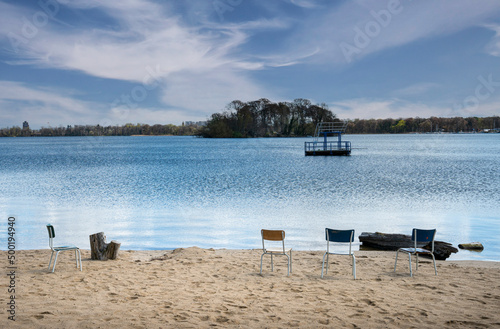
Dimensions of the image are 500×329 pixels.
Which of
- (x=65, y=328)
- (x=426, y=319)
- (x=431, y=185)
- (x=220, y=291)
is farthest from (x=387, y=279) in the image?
(x=431, y=185)

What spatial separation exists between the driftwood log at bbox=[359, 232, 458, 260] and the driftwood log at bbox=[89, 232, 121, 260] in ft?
21.3

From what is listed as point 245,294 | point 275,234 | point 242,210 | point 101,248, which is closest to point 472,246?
point 275,234

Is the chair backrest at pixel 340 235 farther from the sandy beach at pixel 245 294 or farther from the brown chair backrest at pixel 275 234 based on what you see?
the brown chair backrest at pixel 275 234

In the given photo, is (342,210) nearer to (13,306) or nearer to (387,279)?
(387,279)

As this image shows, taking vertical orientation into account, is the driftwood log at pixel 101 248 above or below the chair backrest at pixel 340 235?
below

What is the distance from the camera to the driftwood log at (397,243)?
10.1m

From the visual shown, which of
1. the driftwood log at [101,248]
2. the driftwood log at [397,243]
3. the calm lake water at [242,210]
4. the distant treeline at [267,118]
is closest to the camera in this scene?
the driftwood log at [101,248]

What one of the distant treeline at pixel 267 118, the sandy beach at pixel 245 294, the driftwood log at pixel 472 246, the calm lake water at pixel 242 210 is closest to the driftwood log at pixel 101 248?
the sandy beach at pixel 245 294

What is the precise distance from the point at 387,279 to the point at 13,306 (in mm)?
5936

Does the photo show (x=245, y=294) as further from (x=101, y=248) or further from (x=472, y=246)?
(x=472, y=246)

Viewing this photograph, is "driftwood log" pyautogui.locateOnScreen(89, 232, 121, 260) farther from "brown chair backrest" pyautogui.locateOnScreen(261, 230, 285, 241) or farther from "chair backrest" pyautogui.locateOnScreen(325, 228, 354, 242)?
"chair backrest" pyautogui.locateOnScreen(325, 228, 354, 242)

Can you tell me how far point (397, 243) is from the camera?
10711 millimetres

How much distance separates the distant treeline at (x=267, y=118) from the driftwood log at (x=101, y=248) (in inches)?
5835

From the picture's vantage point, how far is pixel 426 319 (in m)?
5.11
